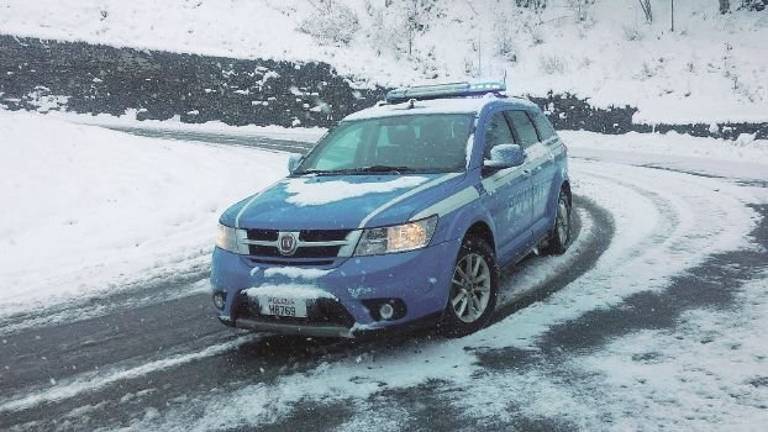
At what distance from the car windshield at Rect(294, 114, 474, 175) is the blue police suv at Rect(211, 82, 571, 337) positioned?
0.04 feet

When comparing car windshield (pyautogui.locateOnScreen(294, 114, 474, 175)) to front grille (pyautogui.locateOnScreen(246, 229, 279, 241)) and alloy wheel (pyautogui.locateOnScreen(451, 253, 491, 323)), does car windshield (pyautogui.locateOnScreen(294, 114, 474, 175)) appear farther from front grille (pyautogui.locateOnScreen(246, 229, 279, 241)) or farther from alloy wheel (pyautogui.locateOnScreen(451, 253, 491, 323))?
front grille (pyautogui.locateOnScreen(246, 229, 279, 241))

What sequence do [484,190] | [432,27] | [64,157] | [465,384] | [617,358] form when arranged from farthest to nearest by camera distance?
1. [432,27]
2. [64,157]
3. [484,190]
4. [617,358]
5. [465,384]

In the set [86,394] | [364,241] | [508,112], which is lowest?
[86,394]

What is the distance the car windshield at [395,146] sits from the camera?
220 inches

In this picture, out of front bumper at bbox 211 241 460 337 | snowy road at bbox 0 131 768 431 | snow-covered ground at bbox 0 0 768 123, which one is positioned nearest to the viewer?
snowy road at bbox 0 131 768 431

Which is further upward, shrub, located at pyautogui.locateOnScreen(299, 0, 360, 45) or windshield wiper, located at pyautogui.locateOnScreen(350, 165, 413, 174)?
shrub, located at pyautogui.locateOnScreen(299, 0, 360, 45)

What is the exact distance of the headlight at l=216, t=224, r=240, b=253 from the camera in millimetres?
4830

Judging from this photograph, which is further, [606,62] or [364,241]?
[606,62]

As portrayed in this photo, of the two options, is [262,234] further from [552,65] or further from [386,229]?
[552,65]

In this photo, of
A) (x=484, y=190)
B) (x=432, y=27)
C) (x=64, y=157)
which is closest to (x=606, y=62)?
(x=432, y=27)

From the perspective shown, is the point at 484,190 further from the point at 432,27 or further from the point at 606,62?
the point at 432,27

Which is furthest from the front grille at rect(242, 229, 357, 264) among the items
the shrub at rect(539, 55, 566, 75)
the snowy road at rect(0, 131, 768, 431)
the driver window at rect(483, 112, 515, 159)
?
the shrub at rect(539, 55, 566, 75)

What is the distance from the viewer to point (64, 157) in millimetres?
12242

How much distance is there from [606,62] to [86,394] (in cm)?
2418
